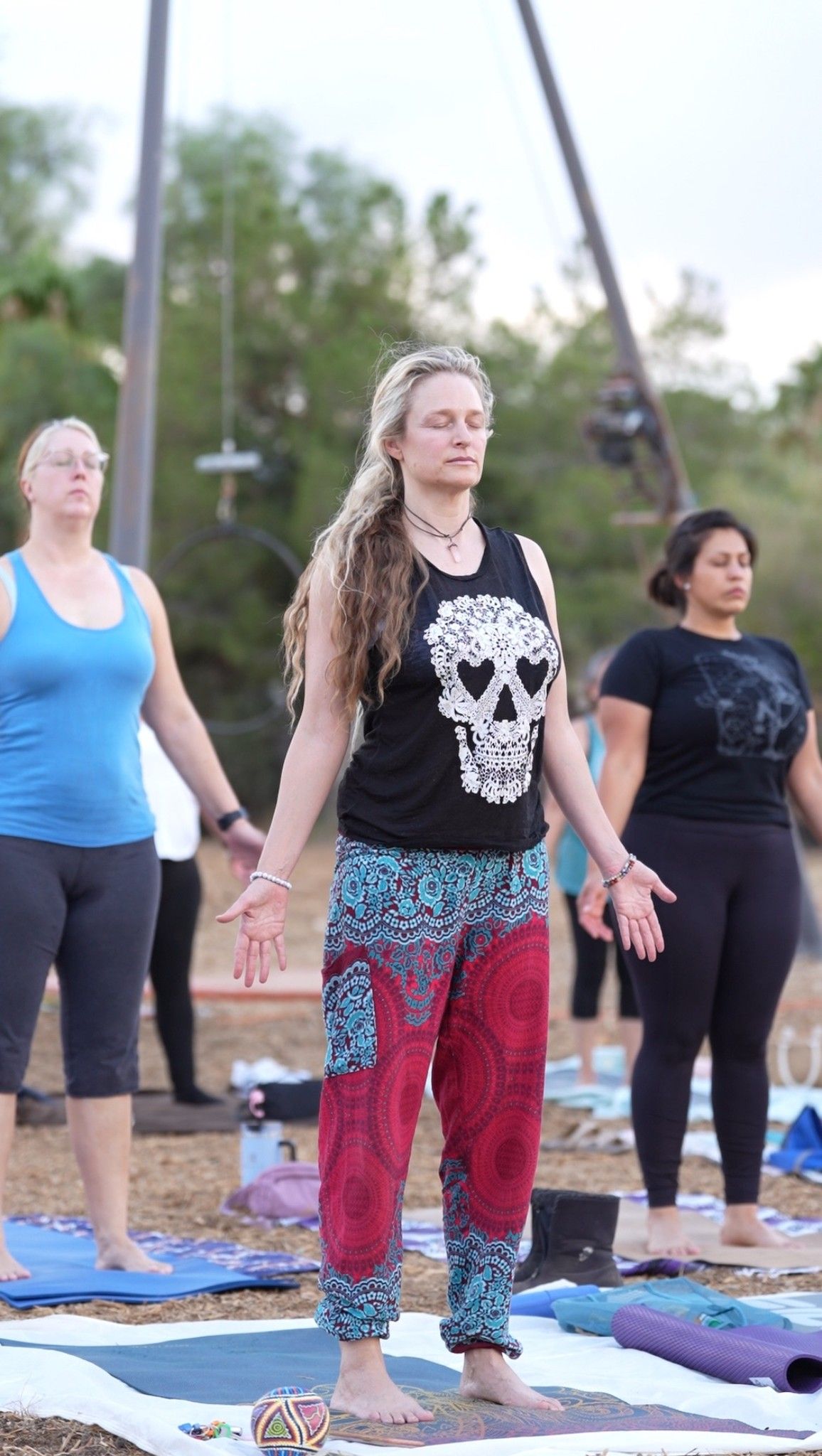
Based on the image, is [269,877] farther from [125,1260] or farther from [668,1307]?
[125,1260]

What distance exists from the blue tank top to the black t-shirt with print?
53.9 inches

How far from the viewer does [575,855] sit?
7.39 metres

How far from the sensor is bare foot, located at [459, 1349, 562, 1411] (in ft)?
9.70

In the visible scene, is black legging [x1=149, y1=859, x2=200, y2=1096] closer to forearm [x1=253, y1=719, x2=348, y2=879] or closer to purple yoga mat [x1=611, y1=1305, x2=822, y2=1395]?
purple yoga mat [x1=611, y1=1305, x2=822, y2=1395]

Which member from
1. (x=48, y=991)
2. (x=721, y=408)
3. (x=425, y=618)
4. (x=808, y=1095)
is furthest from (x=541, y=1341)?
Result: (x=721, y=408)

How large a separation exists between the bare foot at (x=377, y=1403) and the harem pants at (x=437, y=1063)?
0.08 meters

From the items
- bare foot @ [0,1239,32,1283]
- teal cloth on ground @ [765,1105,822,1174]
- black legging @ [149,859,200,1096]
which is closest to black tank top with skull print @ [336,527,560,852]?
bare foot @ [0,1239,32,1283]

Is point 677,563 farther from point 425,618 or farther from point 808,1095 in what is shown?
point 808,1095

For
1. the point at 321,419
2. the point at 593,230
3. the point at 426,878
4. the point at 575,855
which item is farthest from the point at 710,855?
the point at 321,419

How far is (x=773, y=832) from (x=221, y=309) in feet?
62.3

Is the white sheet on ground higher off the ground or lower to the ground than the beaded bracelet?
lower

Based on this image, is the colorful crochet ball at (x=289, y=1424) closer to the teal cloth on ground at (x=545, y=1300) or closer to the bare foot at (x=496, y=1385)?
the bare foot at (x=496, y=1385)

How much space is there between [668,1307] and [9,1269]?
1568 mm

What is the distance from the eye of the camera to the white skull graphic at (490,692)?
9.42 ft
